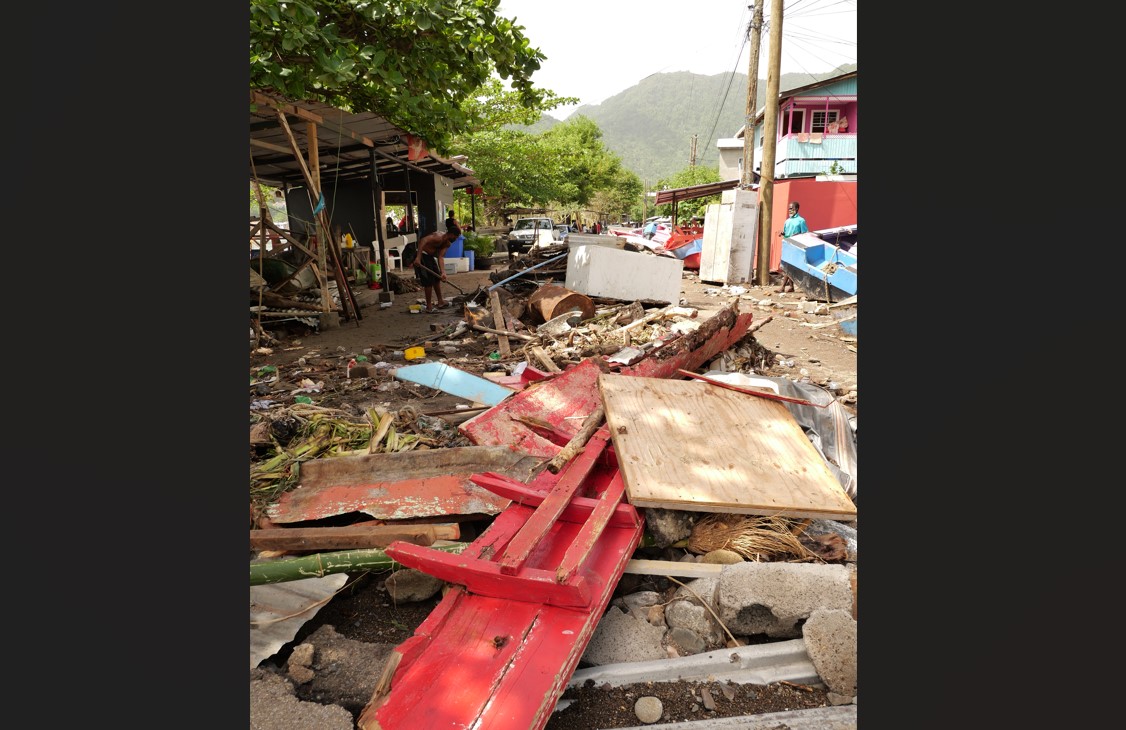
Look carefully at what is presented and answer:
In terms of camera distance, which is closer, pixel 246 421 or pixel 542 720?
pixel 246 421

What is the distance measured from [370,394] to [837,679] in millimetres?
5286

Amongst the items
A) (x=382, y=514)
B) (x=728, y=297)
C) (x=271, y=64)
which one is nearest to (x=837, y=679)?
(x=382, y=514)

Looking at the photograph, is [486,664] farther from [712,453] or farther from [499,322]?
[499,322]

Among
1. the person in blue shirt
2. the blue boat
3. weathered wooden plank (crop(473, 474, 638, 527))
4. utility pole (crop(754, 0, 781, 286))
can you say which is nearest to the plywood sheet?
weathered wooden plank (crop(473, 474, 638, 527))

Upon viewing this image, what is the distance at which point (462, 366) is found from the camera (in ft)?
25.8

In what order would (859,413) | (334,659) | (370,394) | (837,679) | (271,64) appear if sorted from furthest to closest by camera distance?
1. (370,394)
2. (271,64)
3. (334,659)
4. (837,679)
5. (859,413)

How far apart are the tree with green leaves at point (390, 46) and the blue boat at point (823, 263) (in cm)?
709

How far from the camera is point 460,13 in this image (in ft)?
20.2

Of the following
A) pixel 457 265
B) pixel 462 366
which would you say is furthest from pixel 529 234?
pixel 462 366

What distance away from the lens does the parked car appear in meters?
24.3

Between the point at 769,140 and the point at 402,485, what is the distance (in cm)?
1353


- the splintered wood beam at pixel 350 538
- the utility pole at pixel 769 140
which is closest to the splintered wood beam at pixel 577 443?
the splintered wood beam at pixel 350 538

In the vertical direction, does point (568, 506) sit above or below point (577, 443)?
below

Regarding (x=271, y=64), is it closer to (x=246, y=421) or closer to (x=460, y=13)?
(x=460, y=13)
